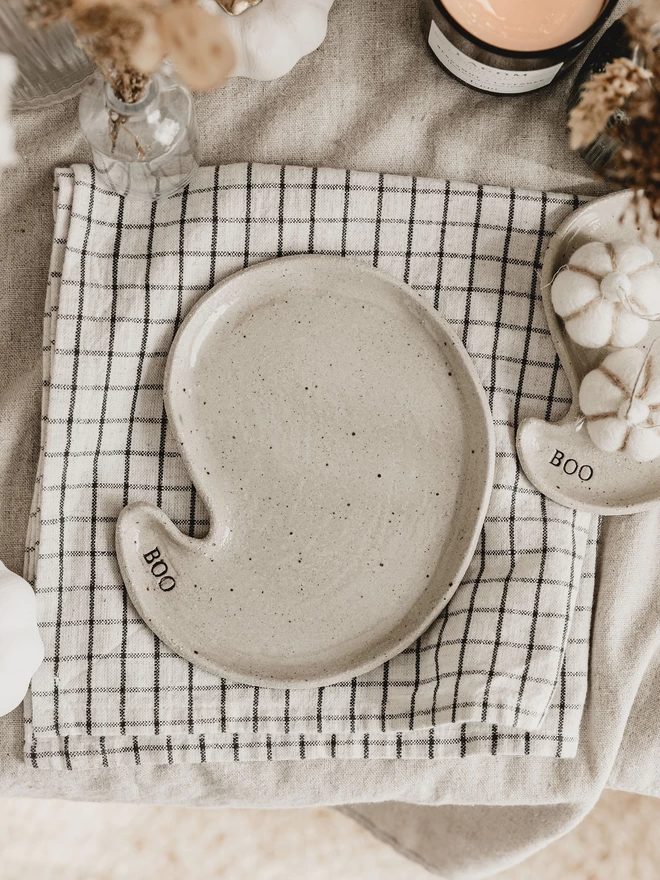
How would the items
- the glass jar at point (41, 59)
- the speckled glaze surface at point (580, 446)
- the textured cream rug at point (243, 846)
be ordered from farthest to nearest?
1. the textured cream rug at point (243, 846)
2. the speckled glaze surface at point (580, 446)
3. the glass jar at point (41, 59)

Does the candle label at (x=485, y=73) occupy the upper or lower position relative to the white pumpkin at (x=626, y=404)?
upper

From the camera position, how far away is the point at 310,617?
2.09 feet

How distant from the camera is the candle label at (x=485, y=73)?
595 millimetres

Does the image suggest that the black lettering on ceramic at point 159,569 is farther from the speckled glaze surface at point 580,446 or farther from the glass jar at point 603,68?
the glass jar at point 603,68

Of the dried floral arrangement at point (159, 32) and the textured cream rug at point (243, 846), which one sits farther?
the textured cream rug at point (243, 846)

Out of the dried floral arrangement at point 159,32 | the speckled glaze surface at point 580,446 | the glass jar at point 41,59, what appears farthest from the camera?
the speckled glaze surface at point 580,446

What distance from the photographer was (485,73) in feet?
1.98

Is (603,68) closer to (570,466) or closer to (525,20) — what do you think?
(525,20)

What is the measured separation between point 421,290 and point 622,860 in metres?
0.73

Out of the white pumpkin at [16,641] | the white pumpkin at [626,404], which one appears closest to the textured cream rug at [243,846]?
the white pumpkin at [16,641]

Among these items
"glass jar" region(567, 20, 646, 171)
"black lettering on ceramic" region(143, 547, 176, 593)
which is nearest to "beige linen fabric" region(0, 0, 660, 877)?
"glass jar" region(567, 20, 646, 171)

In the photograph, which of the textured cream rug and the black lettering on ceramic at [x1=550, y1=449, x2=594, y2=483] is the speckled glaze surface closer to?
the black lettering on ceramic at [x1=550, y1=449, x2=594, y2=483]

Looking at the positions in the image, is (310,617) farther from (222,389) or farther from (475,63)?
(475,63)

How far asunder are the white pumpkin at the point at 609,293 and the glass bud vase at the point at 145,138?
1.05 feet
